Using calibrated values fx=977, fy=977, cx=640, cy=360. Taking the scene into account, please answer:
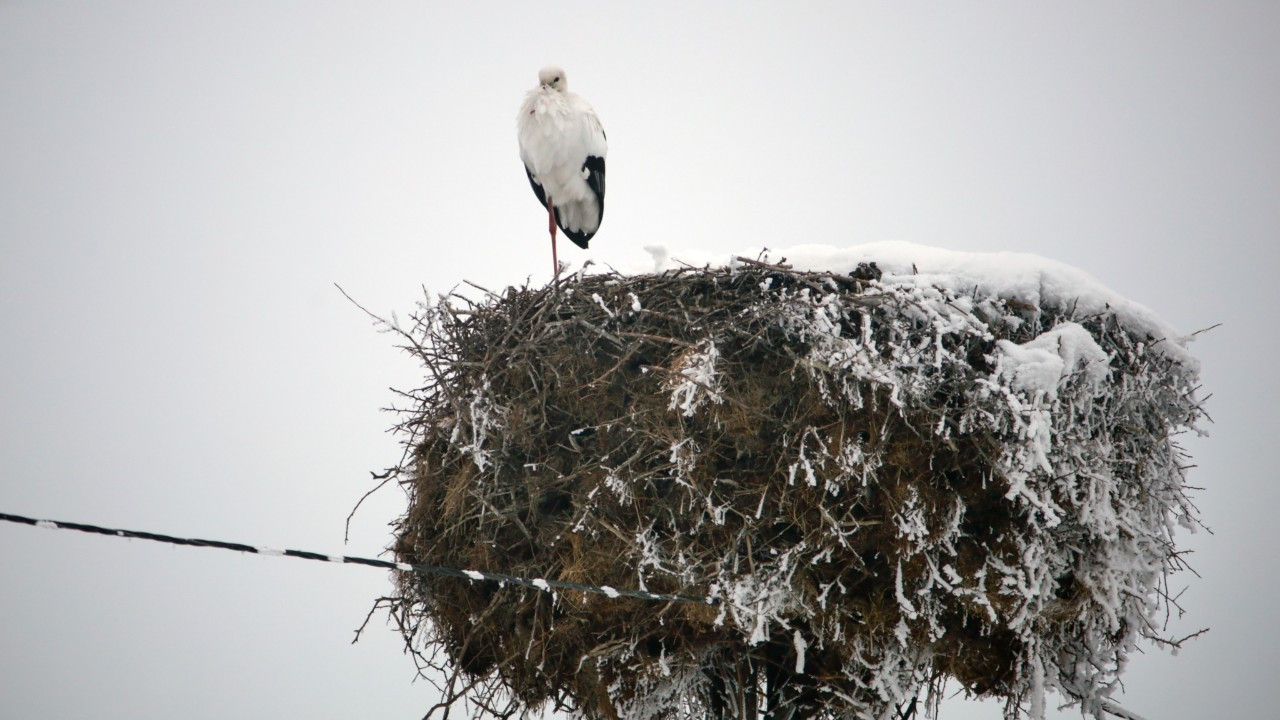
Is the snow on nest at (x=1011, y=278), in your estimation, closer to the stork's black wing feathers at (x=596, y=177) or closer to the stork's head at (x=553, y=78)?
the stork's black wing feathers at (x=596, y=177)

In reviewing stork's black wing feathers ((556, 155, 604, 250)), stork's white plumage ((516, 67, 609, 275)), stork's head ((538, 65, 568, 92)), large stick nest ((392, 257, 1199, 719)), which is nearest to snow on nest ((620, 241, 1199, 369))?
large stick nest ((392, 257, 1199, 719))

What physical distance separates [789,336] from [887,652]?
1432 mm

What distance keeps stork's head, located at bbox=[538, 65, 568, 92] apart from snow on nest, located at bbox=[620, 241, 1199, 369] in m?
3.20

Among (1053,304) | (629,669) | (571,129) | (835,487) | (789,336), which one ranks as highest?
(571,129)

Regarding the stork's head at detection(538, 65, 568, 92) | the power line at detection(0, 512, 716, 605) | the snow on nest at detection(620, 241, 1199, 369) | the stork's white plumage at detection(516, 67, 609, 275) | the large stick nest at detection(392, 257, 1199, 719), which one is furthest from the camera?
the stork's head at detection(538, 65, 568, 92)

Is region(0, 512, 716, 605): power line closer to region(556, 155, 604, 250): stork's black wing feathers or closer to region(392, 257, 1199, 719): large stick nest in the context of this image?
region(392, 257, 1199, 719): large stick nest

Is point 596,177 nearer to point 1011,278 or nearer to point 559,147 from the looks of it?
point 559,147

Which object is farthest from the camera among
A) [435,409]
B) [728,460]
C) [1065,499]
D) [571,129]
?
[571,129]

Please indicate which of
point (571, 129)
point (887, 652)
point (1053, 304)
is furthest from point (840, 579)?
point (571, 129)

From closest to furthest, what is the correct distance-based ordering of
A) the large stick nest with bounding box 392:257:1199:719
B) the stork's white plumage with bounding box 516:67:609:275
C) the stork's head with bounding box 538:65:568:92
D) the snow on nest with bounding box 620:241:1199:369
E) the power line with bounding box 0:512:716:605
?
the power line with bounding box 0:512:716:605, the large stick nest with bounding box 392:257:1199:719, the snow on nest with bounding box 620:241:1199:369, the stork's white plumage with bounding box 516:67:609:275, the stork's head with bounding box 538:65:568:92

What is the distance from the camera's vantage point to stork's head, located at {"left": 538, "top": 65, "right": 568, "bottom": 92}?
23.7 ft

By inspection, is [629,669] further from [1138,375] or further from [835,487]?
[1138,375]

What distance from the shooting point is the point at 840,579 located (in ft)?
14.0

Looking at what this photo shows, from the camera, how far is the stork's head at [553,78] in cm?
723
